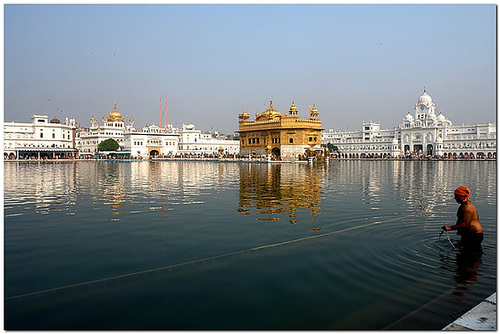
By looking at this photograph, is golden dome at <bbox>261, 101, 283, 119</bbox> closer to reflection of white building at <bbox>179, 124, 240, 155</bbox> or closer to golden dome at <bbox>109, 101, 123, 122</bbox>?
reflection of white building at <bbox>179, 124, 240, 155</bbox>

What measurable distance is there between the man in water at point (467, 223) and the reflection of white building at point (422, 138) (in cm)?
8960

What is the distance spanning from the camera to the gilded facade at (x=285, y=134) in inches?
2297

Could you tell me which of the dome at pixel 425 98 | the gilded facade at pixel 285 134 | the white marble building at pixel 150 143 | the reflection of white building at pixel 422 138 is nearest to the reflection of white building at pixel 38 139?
the white marble building at pixel 150 143

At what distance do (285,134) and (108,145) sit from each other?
45.7 metres

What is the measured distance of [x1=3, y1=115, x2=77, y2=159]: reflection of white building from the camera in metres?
74.1

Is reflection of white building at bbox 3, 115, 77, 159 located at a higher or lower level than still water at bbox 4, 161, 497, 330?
higher

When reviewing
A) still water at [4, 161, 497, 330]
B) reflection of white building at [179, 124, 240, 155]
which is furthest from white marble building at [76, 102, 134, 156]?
still water at [4, 161, 497, 330]

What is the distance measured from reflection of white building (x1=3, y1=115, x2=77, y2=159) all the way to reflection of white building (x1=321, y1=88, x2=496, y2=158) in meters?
67.3

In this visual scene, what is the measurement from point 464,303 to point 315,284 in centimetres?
179

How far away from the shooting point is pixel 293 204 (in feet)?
38.9

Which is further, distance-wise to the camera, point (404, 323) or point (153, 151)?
point (153, 151)

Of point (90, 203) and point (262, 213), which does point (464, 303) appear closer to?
point (262, 213)

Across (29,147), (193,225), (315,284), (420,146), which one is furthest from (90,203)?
(420,146)

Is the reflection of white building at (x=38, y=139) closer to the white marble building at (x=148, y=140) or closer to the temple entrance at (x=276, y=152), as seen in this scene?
the white marble building at (x=148, y=140)
